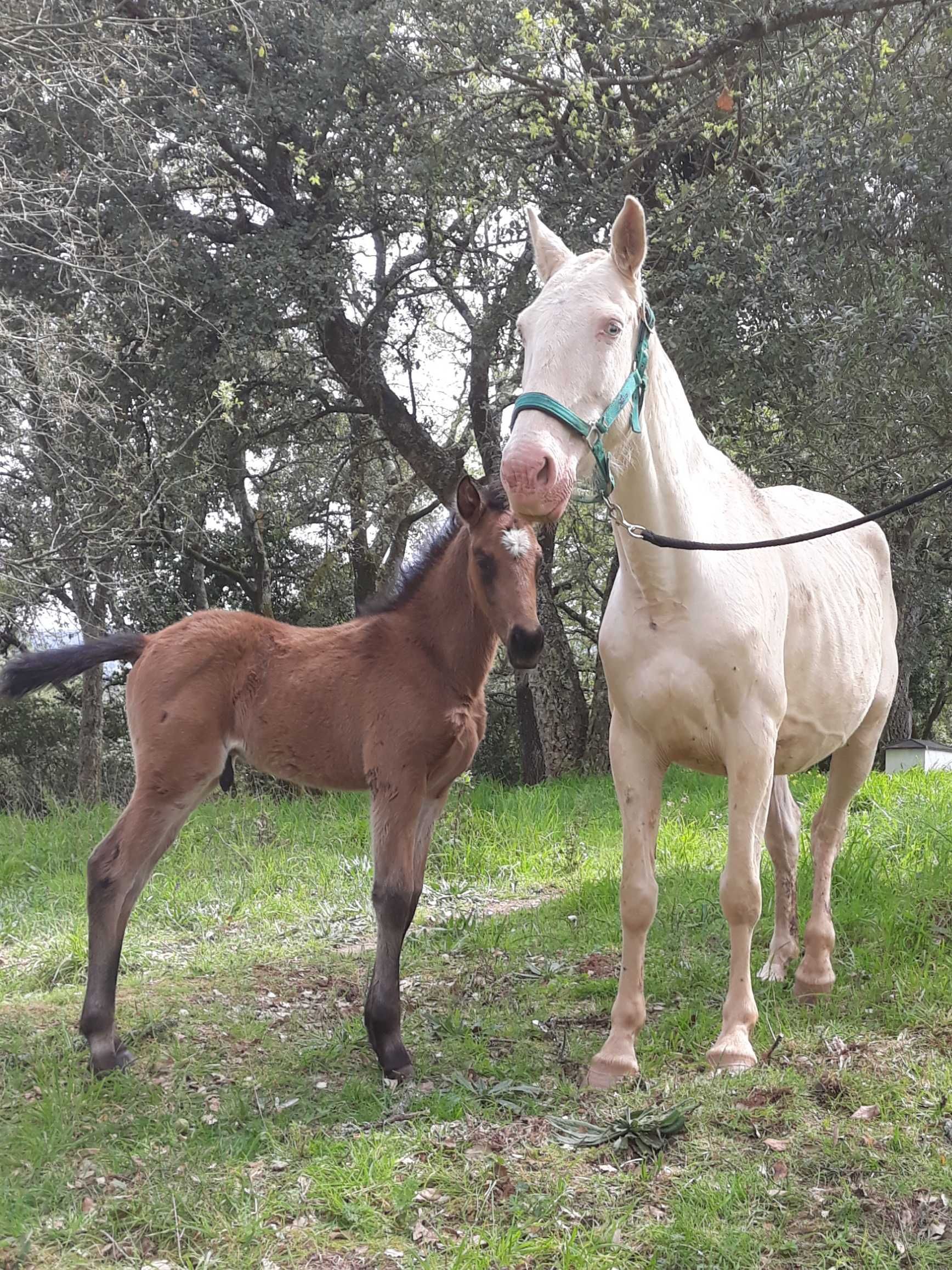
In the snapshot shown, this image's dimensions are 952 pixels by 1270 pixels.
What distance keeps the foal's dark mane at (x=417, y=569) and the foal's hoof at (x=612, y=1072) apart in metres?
2.08

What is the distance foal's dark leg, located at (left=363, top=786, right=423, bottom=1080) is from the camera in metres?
4.02

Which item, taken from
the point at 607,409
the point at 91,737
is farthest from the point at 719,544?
the point at 91,737

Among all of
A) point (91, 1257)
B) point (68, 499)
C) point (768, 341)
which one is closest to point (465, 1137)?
point (91, 1257)

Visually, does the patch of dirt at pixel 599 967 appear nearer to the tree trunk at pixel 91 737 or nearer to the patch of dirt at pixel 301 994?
the patch of dirt at pixel 301 994

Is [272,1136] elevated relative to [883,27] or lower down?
lower down

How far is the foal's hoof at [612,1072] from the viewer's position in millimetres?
3705

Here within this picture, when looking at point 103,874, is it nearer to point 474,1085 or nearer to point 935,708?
point 474,1085

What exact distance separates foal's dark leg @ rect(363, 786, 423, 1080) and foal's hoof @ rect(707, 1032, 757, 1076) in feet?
3.80

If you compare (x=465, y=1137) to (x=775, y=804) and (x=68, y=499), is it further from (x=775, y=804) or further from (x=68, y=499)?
(x=68, y=499)

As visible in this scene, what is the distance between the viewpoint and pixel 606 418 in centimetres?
323

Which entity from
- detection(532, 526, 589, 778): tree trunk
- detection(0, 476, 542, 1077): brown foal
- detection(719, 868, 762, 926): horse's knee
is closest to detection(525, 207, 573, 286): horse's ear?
detection(0, 476, 542, 1077): brown foal

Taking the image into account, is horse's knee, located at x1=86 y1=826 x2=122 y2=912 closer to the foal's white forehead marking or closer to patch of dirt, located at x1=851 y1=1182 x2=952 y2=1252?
the foal's white forehead marking

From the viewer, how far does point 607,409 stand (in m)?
3.24

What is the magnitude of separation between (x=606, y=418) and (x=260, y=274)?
7215 mm
